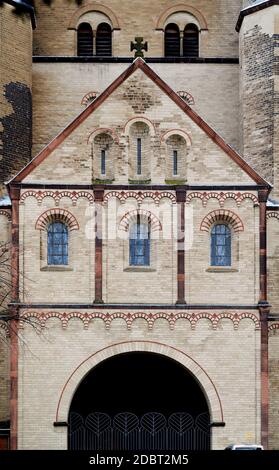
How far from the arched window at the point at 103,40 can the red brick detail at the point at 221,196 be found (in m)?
11.9

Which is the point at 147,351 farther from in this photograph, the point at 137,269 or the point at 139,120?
the point at 139,120

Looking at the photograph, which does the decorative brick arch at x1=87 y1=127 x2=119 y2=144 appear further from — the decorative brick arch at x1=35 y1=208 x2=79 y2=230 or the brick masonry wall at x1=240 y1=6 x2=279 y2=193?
the brick masonry wall at x1=240 y1=6 x2=279 y2=193

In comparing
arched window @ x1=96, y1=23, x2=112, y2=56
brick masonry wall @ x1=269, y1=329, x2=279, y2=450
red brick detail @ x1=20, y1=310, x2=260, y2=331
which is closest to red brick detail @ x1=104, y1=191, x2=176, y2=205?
red brick detail @ x1=20, y1=310, x2=260, y2=331

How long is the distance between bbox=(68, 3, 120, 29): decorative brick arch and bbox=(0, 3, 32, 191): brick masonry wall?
395 centimetres

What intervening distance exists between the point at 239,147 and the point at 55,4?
931cm

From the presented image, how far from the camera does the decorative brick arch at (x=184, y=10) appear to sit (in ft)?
185

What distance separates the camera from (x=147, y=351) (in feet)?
149

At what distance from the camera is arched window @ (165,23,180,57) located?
56406 millimetres

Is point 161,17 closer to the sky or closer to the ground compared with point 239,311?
closer to the sky

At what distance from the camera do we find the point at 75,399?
160ft
